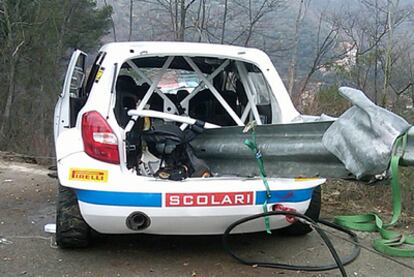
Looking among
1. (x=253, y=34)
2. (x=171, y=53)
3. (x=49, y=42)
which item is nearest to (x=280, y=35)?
(x=253, y=34)

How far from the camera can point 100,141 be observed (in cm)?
420

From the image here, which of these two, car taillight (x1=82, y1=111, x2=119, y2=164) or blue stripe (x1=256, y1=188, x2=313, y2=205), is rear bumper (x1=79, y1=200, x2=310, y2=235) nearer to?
blue stripe (x1=256, y1=188, x2=313, y2=205)

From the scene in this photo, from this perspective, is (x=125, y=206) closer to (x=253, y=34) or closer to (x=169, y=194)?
(x=169, y=194)

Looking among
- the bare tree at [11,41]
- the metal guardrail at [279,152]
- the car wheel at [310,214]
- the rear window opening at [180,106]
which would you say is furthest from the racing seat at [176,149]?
the bare tree at [11,41]

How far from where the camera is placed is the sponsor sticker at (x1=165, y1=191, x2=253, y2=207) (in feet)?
13.3

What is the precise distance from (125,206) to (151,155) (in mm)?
839

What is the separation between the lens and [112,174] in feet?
13.5

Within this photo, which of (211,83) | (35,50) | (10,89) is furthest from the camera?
(35,50)

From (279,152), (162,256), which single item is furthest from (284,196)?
(162,256)

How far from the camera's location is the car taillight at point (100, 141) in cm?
419

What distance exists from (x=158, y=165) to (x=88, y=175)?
76cm

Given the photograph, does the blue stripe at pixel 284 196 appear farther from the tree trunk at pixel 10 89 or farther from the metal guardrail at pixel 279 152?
the tree trunk at pixel 10 89

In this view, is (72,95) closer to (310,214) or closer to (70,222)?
(70,222)

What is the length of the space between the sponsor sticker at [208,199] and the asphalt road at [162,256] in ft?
1.98
